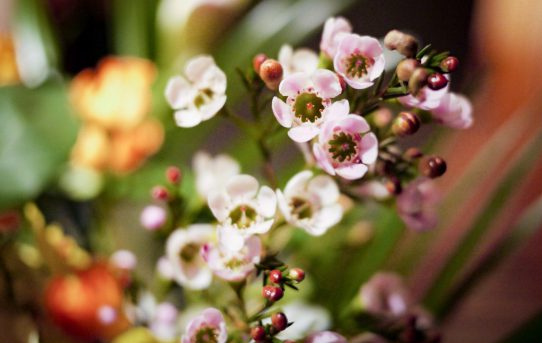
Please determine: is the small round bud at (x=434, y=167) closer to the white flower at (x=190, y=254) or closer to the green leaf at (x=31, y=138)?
the white flower at (x=190, y=254)

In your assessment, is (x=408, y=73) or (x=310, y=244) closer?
(x=408, y=73)

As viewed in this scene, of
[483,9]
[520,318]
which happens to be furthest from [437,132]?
[483,9]

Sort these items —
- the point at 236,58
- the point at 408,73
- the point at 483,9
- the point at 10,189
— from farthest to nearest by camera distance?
1. the point at 483,9
2. the point at 236,58
3. the point at 10,189
4. the point at 408,73

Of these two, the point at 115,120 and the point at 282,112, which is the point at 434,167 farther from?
the point at 115,120

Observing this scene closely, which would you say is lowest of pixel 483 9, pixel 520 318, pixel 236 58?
pixel 520 318

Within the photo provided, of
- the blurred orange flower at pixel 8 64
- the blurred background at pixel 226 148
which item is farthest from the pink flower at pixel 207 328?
the blurred orange flower at pixel 8 64

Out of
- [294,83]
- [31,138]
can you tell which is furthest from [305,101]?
[31,138]

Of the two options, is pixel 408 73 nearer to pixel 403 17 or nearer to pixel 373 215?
pixel 373 215
